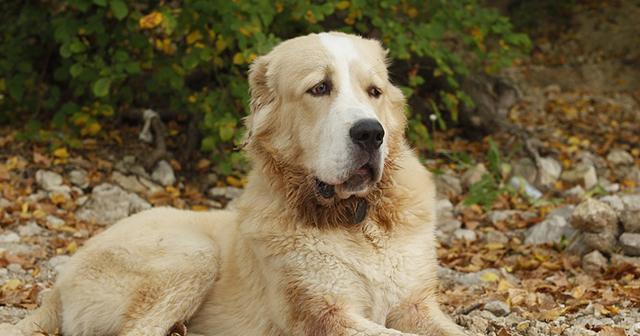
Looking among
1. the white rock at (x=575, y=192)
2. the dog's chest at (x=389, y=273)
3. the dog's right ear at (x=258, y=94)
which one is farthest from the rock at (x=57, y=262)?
the white rock at (x=575, y=192)

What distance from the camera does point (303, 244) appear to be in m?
3.49

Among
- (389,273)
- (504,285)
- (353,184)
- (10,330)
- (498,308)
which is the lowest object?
(504,285)

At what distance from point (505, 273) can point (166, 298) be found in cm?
254

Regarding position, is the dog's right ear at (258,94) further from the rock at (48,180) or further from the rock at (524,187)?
the rock at (524,187)

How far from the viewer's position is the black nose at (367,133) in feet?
10.8

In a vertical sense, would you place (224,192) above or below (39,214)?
below

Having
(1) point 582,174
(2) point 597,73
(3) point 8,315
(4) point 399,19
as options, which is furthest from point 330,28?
(2) point 597,73

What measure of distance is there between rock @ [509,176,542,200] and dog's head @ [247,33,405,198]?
4056 millimetres

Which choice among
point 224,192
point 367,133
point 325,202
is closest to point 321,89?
point 367,133

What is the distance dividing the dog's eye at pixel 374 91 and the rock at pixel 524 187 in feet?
13.8

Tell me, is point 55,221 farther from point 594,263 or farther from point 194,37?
point 594,263

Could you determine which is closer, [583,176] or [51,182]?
[51,182]

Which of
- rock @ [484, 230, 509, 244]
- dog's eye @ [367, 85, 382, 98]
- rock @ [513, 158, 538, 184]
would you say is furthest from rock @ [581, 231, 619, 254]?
rock @ [513, 158, 538, 184]

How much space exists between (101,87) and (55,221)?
1180mm
